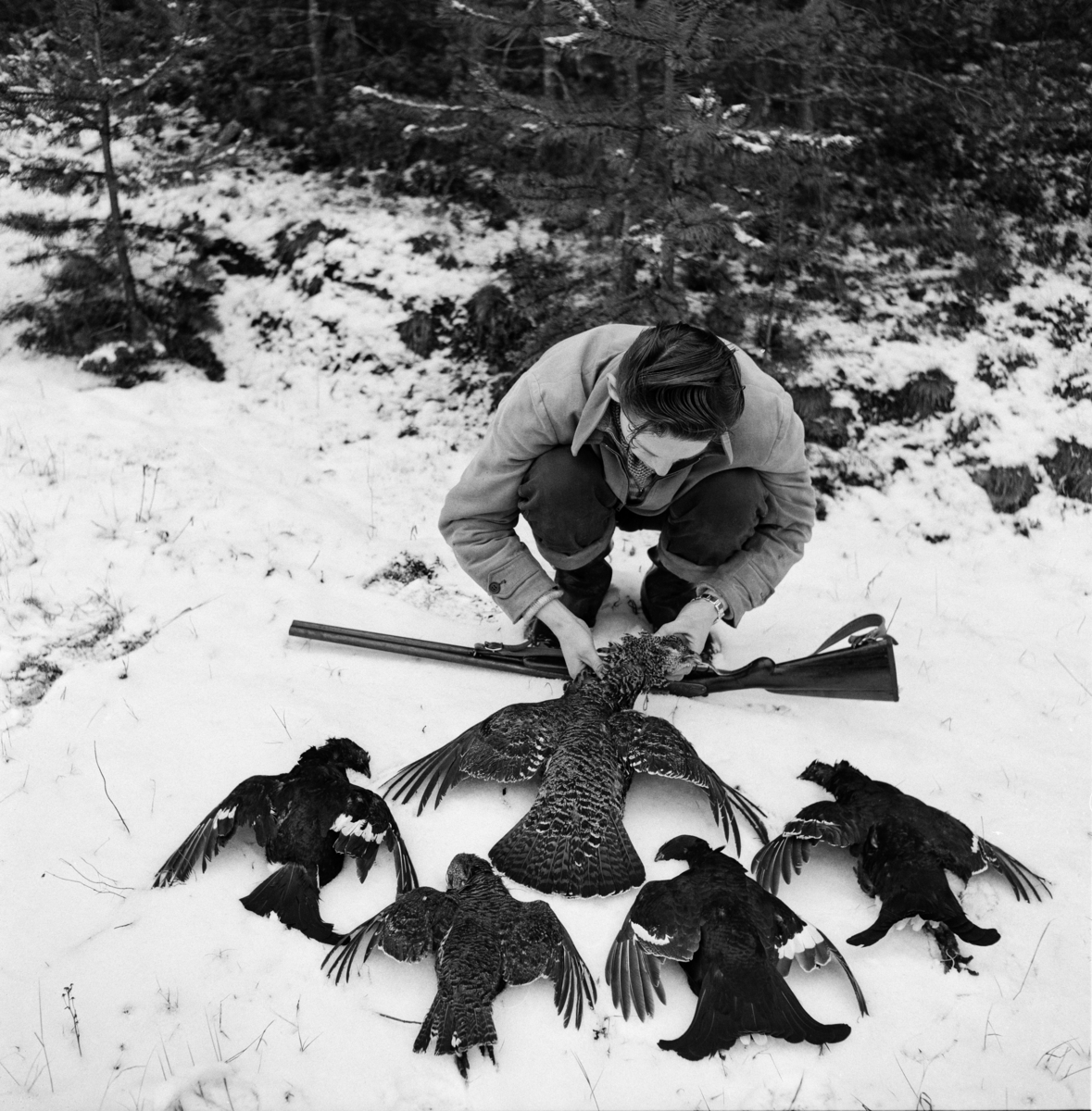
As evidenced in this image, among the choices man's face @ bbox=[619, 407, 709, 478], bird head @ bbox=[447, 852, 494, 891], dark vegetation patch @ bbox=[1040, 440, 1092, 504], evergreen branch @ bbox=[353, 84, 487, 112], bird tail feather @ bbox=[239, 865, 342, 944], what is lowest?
dark vegetation patch @ bbox=[1040, 440, 1092, 504]

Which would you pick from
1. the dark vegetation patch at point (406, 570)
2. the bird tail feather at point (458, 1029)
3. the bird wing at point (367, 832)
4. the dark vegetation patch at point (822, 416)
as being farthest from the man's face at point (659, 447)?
the dark vegetation patch at point (822, 416)

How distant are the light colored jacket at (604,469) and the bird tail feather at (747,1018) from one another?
1.58 meters

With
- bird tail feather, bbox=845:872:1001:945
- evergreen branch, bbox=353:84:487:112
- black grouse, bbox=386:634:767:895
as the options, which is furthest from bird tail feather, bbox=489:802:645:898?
evergreen branch, bbox=353:84:487:112

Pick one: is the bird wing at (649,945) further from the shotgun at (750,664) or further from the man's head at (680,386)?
the man's head at (680,386)

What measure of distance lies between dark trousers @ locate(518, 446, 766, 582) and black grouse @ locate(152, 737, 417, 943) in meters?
1.29

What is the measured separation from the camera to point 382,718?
363 cm

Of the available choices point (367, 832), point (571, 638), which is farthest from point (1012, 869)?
point (367, 832)

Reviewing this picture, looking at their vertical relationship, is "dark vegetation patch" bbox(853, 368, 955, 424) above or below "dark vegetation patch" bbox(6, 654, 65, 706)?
below

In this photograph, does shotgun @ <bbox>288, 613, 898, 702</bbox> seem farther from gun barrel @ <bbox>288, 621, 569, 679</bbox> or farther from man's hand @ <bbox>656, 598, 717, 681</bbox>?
Answer: man's hand @ <bbox>656, 598, 717, 681</bbox>

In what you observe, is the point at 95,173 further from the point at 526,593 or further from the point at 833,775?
the point at 833,775

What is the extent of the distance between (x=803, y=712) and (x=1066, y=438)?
349 centimetres

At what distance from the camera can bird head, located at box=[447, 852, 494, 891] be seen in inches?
110

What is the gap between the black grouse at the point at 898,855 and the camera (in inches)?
106

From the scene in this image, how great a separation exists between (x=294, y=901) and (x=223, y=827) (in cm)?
38
